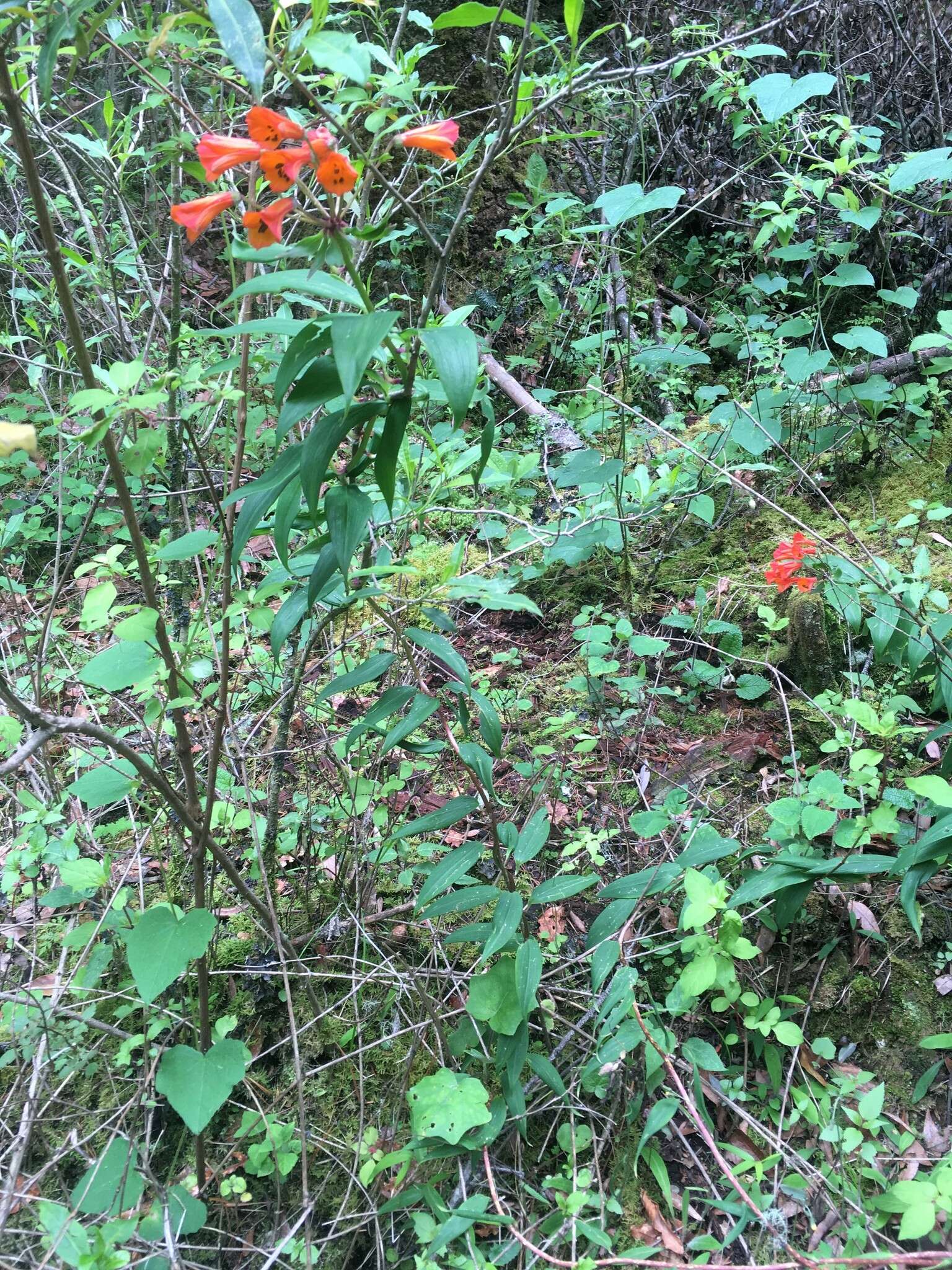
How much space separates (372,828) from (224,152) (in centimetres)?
151

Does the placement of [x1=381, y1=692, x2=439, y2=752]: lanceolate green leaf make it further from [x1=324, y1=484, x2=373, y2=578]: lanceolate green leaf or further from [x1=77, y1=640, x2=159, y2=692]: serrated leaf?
[x1=77, y1=640, x2=159, y2=692]: serrated leaf

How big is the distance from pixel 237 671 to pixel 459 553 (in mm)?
1188

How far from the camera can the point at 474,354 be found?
42.3 inches

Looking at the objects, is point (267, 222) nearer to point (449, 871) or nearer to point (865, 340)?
point (449, 871)

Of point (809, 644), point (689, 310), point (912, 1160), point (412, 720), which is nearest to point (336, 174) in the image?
point (412, 720)

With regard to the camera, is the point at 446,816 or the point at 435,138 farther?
the point at 446,816

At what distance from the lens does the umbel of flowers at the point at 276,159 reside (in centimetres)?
100

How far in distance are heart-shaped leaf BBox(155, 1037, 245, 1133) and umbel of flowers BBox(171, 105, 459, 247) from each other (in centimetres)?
130

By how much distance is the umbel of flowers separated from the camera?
1.00 meters

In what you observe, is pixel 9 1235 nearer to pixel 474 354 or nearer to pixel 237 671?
pixel 237 671

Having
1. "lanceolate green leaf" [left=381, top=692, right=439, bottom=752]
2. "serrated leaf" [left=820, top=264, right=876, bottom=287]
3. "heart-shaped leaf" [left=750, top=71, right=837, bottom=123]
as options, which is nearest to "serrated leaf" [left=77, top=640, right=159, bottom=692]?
"lanceolate green leaf" [left=381, top=692, right=439, bottom=752]

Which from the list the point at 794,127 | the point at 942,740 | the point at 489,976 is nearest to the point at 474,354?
the point at 489,976

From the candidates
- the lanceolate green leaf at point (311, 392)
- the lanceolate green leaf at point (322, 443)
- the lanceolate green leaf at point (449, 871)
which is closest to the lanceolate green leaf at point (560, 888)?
the lanceolate green leaf at point (449, 871)

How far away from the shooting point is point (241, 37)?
1.02 metres
